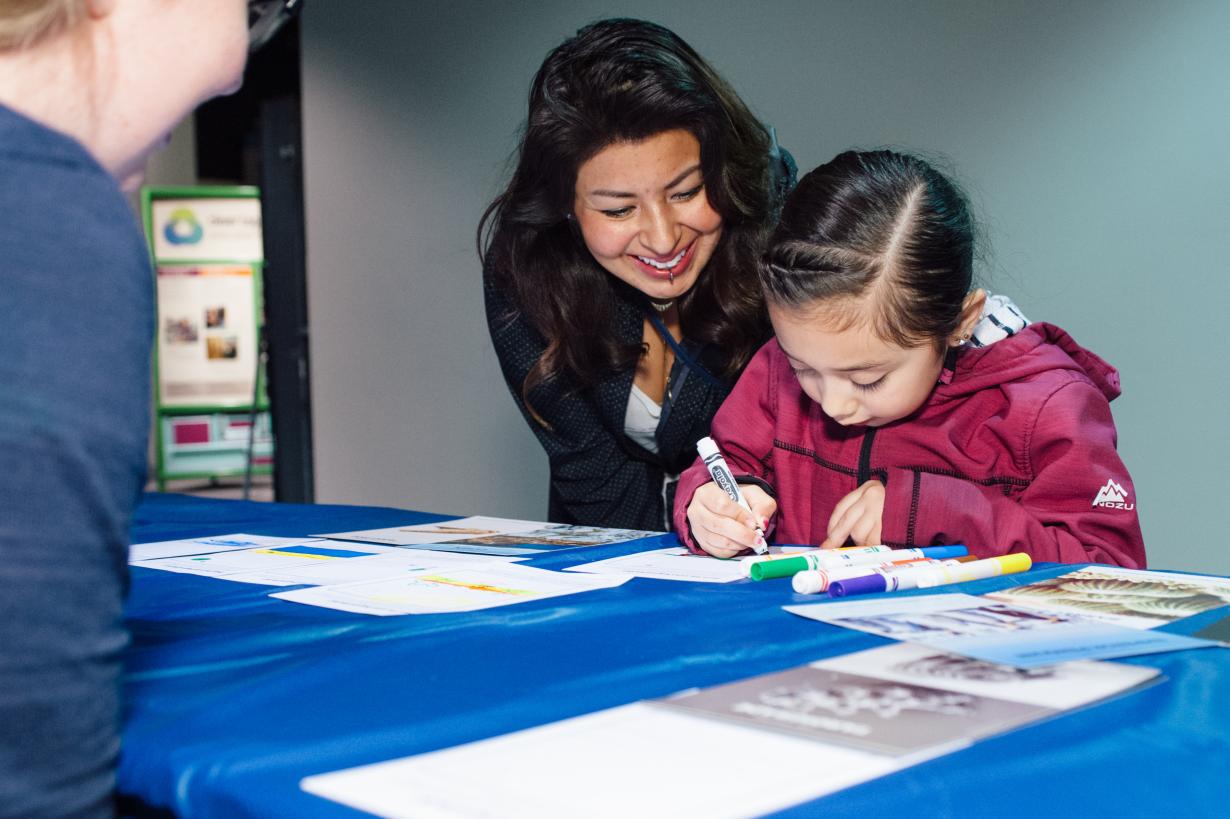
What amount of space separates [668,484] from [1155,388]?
3.83 feet

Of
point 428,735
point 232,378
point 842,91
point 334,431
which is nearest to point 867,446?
point 428,735

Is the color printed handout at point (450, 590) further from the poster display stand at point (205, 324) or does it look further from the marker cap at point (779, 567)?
the poster display stand at point (205, 324)

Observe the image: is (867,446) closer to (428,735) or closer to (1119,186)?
(428,735)

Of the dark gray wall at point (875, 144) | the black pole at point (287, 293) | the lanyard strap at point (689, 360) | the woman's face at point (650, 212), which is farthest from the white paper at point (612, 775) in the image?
the black pole at point (287, 293)

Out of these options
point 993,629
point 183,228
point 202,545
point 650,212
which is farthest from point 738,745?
point 183,228

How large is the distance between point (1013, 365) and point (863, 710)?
875 millimetres

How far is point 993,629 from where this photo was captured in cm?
80

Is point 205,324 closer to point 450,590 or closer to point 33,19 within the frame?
point 450,590

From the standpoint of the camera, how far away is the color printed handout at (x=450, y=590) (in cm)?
99

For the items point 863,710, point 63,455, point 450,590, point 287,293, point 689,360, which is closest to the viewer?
point 63,455

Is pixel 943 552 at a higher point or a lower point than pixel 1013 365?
lower

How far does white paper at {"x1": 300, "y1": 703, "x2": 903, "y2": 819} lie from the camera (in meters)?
0.50

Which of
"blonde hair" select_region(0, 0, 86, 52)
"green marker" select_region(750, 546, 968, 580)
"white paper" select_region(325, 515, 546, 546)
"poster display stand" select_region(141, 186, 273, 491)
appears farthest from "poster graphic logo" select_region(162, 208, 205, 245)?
"blonde hair" select_region(0, 0, 86, 52)

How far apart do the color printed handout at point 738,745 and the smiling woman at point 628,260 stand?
109cm
